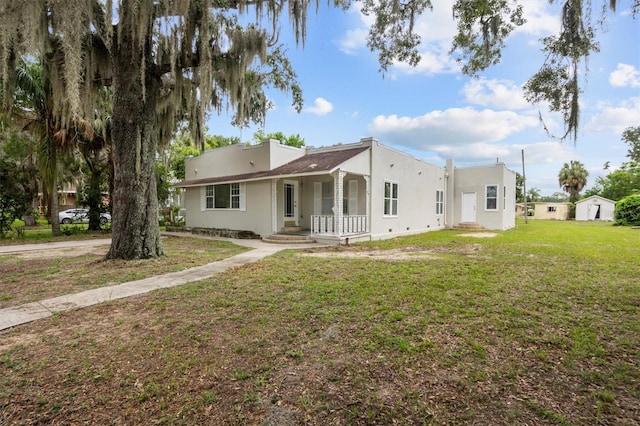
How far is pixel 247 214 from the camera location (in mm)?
14938

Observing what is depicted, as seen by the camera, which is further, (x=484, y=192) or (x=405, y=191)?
(x=484, y=192)

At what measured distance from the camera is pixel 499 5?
5.50 metres

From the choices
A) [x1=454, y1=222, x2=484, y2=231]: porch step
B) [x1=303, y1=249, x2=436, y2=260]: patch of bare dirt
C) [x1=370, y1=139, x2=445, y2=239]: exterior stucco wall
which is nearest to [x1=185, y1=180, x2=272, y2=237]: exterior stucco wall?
[x1=370, y1=139, x2=445, y2=239]: exterior stucco wall

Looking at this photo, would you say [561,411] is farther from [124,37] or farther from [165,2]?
[124,37]

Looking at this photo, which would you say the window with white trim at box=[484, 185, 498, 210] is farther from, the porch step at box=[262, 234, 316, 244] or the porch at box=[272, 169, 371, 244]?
the porch step at box=[262, 234, 316, 244]

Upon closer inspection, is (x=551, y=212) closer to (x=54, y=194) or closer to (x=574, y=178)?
(x=574, y=178)

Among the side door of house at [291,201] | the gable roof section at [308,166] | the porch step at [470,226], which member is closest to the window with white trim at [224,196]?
the gable roof section at [308,166]

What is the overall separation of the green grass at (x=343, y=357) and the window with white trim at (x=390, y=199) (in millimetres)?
9102

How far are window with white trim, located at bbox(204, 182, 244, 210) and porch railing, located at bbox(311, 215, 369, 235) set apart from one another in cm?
419

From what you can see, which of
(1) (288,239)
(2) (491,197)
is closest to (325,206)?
(1) (288,239)

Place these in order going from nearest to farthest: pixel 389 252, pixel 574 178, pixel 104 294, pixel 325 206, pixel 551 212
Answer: pixel 104 294
pixel 389 252
pixel 325 206
pixel 551 212
pixel 574 178

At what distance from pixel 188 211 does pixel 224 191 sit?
10.9 feet

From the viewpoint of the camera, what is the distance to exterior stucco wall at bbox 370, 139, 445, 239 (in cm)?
1385

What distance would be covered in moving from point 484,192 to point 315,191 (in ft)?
38.8
